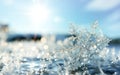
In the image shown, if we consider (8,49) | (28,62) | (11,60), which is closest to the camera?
(11,60)

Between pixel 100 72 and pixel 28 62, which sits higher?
pixel 28 62

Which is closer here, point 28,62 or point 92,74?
point 92,74

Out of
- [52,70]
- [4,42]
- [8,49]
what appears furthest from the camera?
[4,42]

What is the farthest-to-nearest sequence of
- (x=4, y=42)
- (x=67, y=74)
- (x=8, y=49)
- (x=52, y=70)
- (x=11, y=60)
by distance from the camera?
(x=4, y=42) → (x=8, y=49) → (x=11, y=60) → (x=52, y=70) → (x=67, y=74)

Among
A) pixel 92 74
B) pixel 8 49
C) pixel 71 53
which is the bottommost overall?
pixel 92 74

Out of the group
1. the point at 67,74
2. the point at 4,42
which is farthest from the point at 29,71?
the point at 4,42

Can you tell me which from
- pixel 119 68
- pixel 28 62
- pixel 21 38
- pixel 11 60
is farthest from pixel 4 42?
pixel 119 68

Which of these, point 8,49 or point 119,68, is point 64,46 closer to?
point 119,68

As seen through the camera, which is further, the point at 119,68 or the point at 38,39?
the point at 38,39

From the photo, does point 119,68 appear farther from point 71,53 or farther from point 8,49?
point 8,49
